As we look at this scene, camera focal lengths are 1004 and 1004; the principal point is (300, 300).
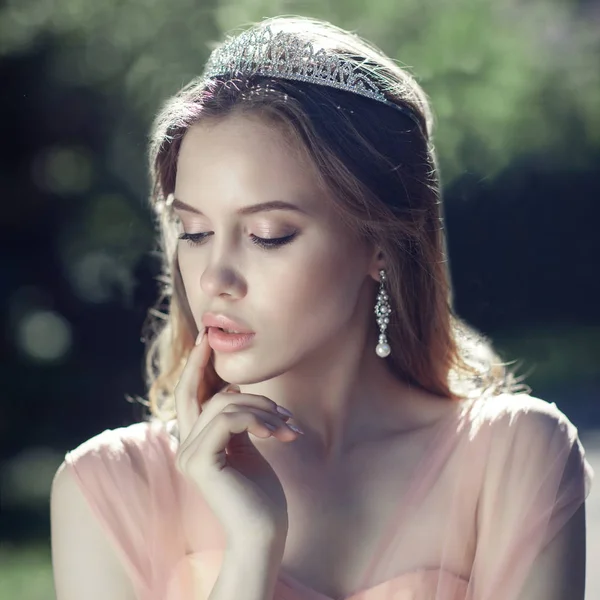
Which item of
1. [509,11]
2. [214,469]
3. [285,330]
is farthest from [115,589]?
[509,11]

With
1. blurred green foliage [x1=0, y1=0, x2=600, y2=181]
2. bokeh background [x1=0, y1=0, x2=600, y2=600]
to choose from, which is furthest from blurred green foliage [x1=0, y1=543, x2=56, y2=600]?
blurred green foliage [x1=0, y1=0, x2=600, y2=181]

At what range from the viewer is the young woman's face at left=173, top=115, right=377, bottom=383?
112cm

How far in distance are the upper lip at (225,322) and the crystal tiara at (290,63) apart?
0.30 m

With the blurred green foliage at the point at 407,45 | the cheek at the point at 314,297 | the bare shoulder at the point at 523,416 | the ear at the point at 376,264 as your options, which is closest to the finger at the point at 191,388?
the cheek at the point at 314,297

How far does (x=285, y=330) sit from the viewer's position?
1150 millimetres

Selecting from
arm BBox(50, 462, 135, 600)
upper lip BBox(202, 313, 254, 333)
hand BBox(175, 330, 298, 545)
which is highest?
upper lip BBox(202, 313, 254, 333)

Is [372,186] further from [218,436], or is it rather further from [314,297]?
[218,436]

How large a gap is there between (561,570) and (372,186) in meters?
0.51

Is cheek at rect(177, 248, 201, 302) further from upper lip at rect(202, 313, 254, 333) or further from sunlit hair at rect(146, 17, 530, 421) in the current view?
sunlit hair at rect(146, 17, 530, 421)

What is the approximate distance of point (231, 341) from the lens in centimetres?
114

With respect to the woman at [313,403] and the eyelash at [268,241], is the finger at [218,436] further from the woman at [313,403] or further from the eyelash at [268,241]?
the eyelash at [268,241]

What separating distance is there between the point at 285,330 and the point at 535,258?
304cm

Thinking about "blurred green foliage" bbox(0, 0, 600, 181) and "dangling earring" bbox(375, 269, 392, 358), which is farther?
"blurred green foliage" bbox(0, 0, 600, 181)

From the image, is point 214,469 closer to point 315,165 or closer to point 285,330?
point 285,330
